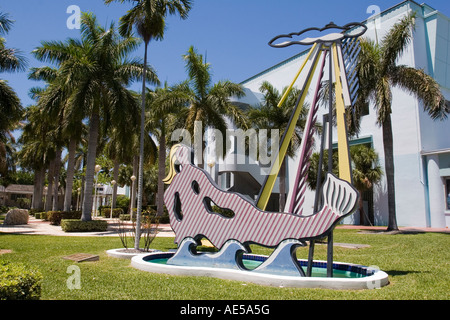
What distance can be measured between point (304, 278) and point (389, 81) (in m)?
18.7

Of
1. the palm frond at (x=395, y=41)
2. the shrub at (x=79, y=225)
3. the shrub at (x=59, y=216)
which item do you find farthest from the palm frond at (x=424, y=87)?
the shrub at (x=59, y=216)

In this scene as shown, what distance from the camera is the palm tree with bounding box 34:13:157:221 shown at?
20906 mm

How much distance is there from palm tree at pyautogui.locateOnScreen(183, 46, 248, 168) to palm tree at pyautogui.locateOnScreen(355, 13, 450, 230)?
25.1 feet

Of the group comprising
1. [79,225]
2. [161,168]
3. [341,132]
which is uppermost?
[161,168]

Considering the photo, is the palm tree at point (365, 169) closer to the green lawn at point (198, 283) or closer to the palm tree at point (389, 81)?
the palm tree at point (389, 81)

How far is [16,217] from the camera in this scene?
1051 inches

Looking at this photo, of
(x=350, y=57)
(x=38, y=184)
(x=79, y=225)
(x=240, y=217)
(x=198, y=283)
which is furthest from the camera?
(x=38, y=184)

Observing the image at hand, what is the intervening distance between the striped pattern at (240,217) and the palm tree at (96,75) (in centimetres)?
1323

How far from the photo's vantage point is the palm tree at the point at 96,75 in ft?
68.6

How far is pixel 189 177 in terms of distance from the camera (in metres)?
9.69

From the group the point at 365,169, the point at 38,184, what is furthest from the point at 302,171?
the point at 38,184

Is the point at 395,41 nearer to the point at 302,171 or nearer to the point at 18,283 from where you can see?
the point at 302,171
